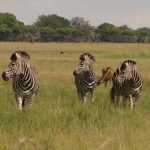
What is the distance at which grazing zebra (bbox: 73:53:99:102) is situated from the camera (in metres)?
15.0

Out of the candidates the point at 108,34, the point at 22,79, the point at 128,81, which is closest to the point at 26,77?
the point at 22,79

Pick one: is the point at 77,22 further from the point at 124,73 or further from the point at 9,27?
the point at 124,73

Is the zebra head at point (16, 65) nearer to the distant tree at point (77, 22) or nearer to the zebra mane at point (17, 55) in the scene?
the zebra mane at point (17, 55)

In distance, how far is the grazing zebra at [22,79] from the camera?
488 inches

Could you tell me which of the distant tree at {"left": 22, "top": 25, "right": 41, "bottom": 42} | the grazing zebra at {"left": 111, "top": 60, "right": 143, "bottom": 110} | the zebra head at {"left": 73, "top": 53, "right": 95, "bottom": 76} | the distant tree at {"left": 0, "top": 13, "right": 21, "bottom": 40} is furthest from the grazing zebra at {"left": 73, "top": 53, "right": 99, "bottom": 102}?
the distant tree at {"left": 0, "top": 13, "right": 21, "bottom": 40}

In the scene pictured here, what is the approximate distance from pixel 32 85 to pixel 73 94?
13.0ft

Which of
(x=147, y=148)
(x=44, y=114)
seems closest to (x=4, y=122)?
(x=44, y=114)

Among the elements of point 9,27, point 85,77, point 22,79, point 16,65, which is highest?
point 16,65

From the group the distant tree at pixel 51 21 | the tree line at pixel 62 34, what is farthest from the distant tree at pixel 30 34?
the distant tree at pixel 51 21

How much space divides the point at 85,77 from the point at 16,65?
3351mm

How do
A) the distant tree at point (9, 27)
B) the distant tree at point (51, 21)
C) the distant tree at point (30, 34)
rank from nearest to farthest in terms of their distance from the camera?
the distant tree at point (9, 27) < the distant tree at point (30, 34) < the distant tree at point (51, 21)

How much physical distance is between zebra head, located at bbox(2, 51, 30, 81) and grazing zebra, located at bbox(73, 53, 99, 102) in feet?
8.79

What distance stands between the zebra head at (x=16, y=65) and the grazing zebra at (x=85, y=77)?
2.68m

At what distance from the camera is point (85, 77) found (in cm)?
1524
